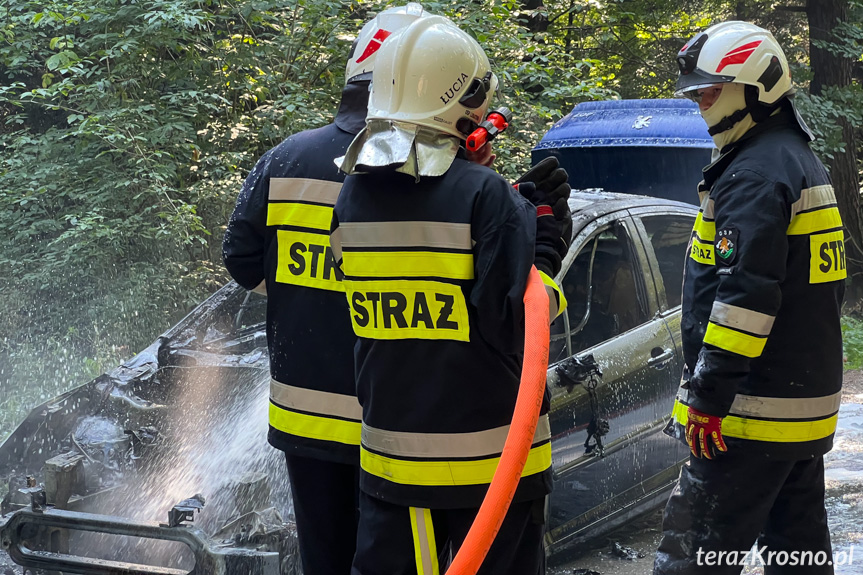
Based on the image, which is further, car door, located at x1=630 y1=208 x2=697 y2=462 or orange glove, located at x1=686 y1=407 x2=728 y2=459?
car door, located at x1=630 y1=208 x2=697 y2=462

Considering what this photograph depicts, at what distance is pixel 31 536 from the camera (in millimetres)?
3529

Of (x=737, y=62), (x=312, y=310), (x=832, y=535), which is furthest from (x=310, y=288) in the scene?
(x=832, y=535)

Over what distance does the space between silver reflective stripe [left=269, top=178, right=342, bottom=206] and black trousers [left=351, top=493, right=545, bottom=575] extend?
93 cm

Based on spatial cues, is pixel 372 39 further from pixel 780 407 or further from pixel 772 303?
pixel 780 407

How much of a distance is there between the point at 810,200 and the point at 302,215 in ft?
5.54

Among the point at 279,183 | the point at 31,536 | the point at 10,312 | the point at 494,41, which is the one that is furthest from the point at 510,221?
the point at 10,312

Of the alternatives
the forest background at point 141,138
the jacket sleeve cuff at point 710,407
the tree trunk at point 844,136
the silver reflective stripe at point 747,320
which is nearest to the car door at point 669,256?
the jacket sleeve cuff at point 710,407

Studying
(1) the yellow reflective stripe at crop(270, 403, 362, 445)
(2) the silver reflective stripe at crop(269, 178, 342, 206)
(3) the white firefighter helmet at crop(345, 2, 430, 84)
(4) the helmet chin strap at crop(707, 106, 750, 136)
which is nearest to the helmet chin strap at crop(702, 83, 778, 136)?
(4) the helmet chin strap at crop(707, 106, 750, 136)

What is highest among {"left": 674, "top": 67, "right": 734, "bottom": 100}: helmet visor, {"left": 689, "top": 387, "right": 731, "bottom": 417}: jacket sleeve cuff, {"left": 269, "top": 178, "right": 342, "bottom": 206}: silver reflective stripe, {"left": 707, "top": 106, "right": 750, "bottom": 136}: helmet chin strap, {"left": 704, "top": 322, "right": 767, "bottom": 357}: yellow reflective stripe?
{"left": 674, "top": 67, "right": 734, "bottom": 100}: helmet visor

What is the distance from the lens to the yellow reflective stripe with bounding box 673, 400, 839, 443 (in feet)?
9.74

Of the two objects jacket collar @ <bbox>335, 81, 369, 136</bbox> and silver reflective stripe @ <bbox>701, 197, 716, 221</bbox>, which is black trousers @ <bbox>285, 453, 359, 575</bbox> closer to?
jacket collar @ <bbox>335, 81, 369, 136</bbox>

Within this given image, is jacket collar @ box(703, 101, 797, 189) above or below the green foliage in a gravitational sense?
above

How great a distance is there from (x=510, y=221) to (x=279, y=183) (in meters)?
0.88

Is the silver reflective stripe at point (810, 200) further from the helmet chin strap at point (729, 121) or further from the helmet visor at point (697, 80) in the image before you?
the helmet visor at point (697, 80)
